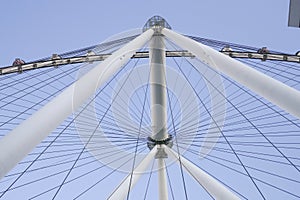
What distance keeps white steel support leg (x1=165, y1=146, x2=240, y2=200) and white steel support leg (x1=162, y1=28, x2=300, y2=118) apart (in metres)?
4.32

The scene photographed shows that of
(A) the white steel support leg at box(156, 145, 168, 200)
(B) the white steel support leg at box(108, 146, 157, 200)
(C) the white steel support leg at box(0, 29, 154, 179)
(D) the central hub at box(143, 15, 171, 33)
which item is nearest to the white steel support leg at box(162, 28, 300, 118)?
(C) the white steel support leg at box(0, 29, 154, 179)

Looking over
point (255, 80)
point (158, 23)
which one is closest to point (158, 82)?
point (158, 23)

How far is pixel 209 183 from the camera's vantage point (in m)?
12.6

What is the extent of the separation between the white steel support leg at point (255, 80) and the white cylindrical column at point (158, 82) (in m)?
3.62

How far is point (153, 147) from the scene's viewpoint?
50.9ft

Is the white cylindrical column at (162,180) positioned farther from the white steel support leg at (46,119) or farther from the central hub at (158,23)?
the white steel support leg at (46,119)

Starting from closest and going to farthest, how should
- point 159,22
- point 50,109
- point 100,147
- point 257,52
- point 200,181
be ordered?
point 50,109 < point 100,147 < point 200,181 < point 159,22 < point 257,52

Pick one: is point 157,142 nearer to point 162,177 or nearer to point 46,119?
point 162,177

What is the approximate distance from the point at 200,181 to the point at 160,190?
95.1 inches

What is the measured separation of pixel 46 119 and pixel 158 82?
27.6ft

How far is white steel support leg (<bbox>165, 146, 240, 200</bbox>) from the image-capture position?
1177cm

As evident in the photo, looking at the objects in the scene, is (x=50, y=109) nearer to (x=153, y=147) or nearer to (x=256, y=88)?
(x=256, y=88)

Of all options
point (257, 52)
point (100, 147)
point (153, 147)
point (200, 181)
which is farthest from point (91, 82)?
point (257, 52)

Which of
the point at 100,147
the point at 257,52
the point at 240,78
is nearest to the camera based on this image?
the point at 240,78
